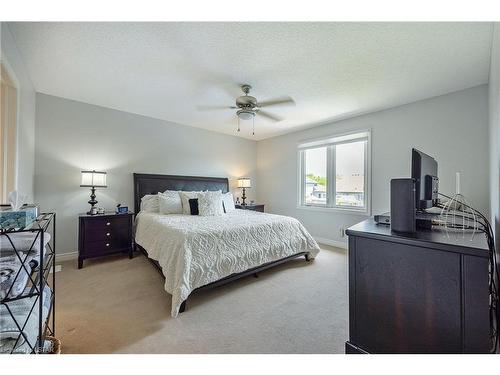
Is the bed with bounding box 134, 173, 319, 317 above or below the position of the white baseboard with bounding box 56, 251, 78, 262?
above

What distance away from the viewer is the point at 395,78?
8.06ft

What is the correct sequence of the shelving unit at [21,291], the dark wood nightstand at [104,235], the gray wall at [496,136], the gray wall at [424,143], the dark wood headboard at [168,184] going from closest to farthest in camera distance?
the shelving unit at [21,291] < the gray wall at [496,136] < the gray wall at [424,143] < the dark wood nightstand at [104,235] < the dark wood headboard at [168,184]

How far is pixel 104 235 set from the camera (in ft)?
10.2

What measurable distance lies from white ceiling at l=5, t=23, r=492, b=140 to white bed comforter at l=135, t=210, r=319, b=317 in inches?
68.2

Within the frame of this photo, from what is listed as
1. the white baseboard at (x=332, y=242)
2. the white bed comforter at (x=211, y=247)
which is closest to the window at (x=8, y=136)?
the white bed comforter at (x=211, y=247)

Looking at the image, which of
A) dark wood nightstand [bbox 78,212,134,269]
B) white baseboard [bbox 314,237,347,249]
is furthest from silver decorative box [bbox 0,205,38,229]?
white baseboard [bbox 314,237,347,249]

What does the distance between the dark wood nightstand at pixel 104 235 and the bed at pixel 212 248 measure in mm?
177

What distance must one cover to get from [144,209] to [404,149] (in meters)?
4.26

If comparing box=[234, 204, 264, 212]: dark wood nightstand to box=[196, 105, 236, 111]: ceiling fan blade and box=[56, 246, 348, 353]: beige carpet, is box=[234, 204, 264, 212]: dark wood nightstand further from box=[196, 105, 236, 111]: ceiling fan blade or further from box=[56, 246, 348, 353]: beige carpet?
box=[196, 105, 236, 111]: ceiling fan blade

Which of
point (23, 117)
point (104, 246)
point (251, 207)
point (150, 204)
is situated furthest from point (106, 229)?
point (251, 207)

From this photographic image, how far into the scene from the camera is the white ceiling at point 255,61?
1728mm

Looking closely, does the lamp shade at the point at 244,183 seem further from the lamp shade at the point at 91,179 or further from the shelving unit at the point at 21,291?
the shelving unit at the point at 21,291

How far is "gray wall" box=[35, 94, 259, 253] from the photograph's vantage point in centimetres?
306
